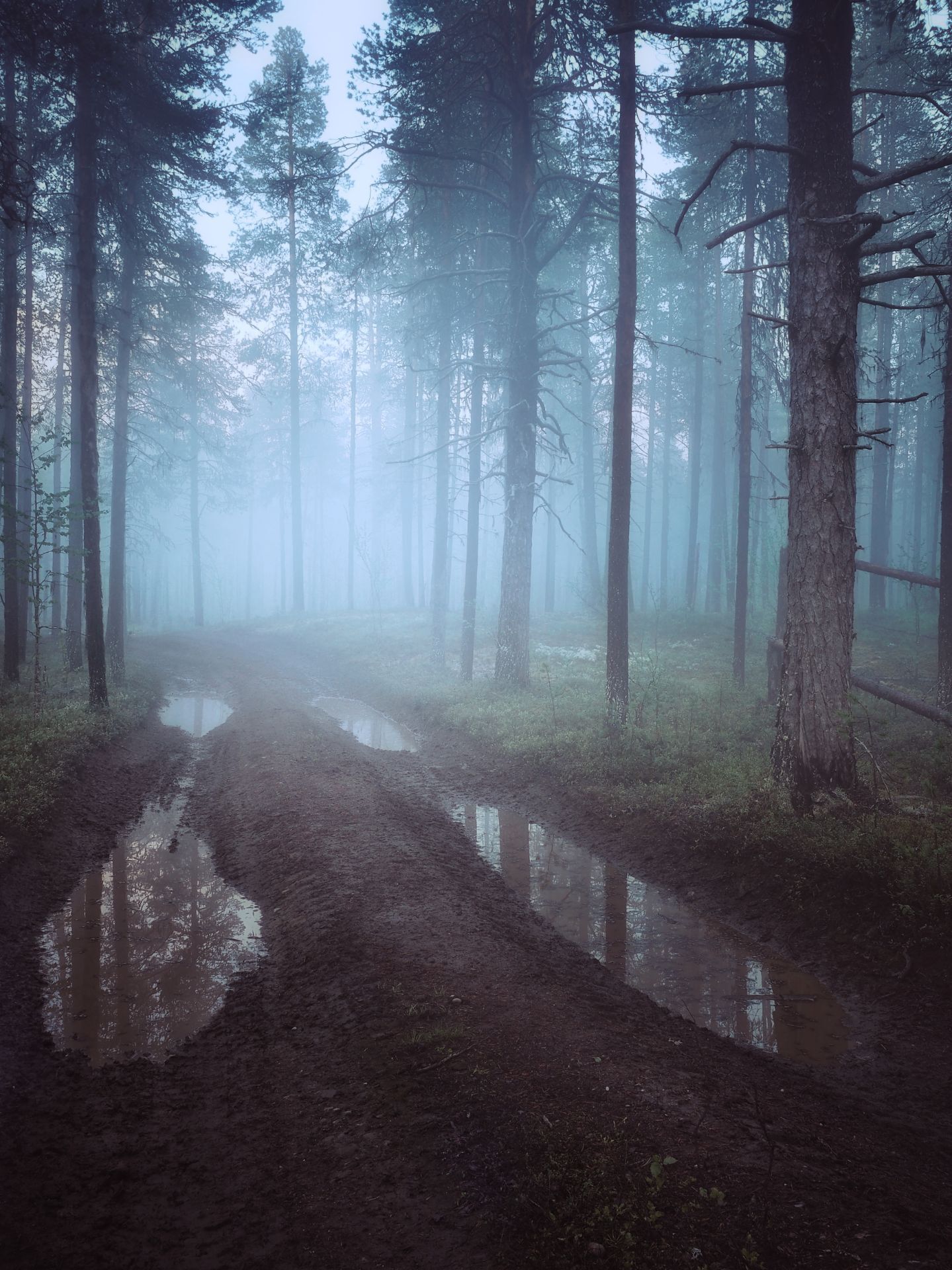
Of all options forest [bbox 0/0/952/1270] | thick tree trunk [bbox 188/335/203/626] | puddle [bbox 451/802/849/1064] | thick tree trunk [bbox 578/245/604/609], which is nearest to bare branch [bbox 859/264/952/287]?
forest [bbox 0/0/952/1270]

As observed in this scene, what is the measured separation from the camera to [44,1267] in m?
2.76

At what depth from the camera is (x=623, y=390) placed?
1057 cm

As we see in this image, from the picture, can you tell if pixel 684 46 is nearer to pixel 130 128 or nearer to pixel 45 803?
pixel 130 128

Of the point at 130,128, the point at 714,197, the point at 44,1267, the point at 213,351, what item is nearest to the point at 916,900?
the point at 44,1267

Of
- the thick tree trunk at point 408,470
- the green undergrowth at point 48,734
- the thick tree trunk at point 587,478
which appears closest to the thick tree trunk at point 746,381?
the thick tree trunk at point 587,478

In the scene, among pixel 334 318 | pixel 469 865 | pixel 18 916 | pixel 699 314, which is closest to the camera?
pixel 18 916

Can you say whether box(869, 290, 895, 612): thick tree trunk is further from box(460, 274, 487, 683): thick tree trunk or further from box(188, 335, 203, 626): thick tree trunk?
box(188, 335, 203, 626): thick tree trunk

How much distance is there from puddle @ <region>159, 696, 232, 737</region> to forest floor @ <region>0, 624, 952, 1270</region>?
720 centimetres

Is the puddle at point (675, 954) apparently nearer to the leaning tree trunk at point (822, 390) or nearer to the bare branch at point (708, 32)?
the leaning tree trunk at point (822, 390)

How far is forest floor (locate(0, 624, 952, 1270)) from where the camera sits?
9.30ft

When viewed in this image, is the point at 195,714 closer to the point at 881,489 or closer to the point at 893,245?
the point at 893,245

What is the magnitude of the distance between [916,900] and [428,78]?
15762 millimetres

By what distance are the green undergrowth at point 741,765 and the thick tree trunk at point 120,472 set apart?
6788 millimetres

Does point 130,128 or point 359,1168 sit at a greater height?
point 130,128
